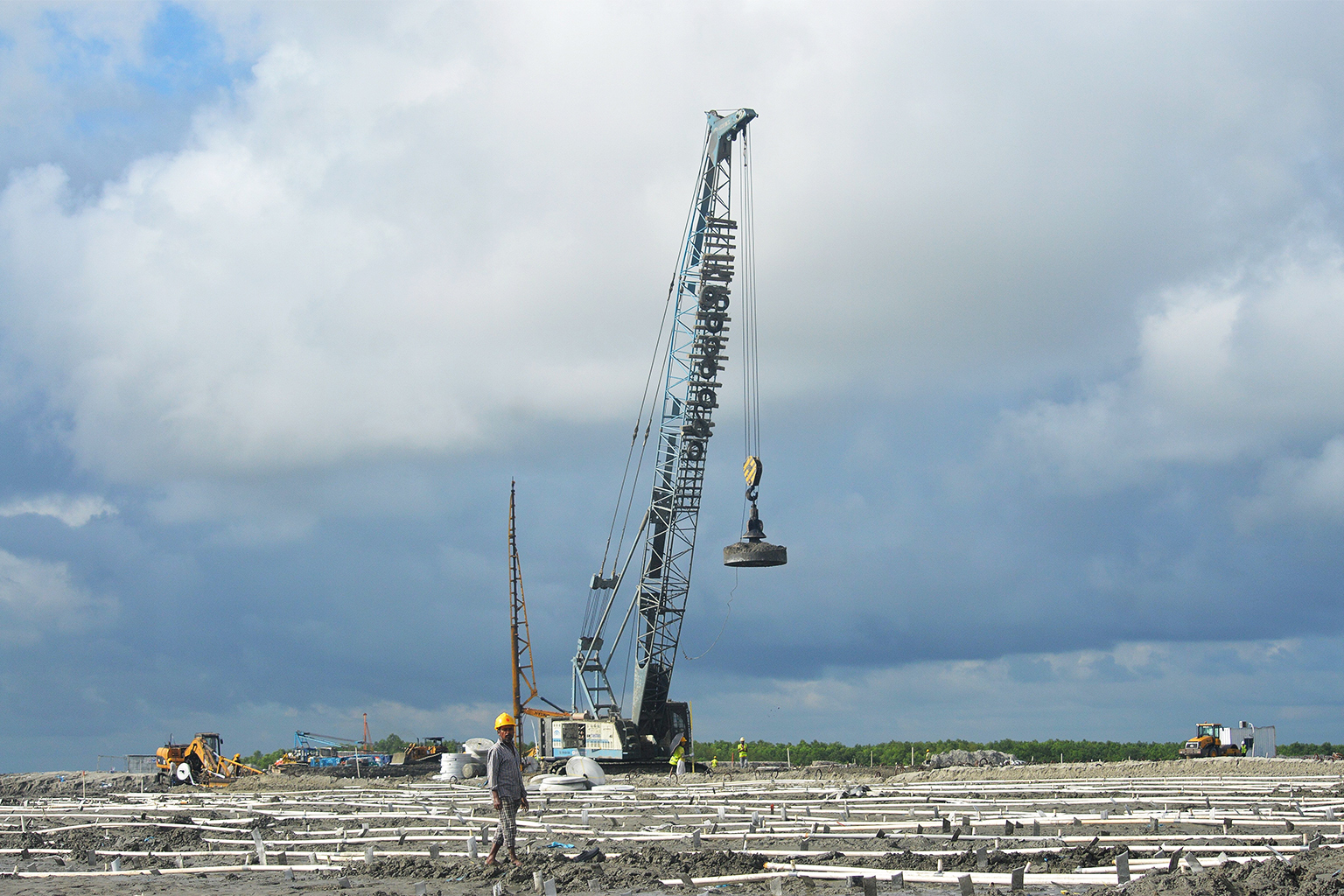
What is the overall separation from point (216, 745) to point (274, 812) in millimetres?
35603

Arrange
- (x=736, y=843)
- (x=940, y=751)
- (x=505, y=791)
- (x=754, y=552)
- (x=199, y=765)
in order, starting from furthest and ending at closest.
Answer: (x=940, y=751) < (x=199, y=765) < (x=754, y=552) < (x=736, y=843) < (x=505, y=791)

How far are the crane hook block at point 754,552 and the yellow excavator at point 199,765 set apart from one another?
99.0ft

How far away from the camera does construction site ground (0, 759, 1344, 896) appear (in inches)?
611

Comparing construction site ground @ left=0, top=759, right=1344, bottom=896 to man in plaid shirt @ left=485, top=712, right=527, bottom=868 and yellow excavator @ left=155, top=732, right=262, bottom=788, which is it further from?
yellow excavator @ left=155, top=732, right=262, bottom=788

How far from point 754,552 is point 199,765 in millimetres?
35483

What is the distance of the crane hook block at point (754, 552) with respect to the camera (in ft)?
150

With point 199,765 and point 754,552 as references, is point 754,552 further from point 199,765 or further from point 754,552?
point 199,765

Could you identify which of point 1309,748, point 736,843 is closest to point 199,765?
point 736,843

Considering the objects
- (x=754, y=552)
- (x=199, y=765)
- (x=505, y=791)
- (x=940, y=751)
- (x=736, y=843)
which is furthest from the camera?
(x=940, y=751)

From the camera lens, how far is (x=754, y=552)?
45.9 metres

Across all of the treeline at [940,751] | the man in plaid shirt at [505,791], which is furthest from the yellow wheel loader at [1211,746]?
the man in plaid shirt at [505,791]

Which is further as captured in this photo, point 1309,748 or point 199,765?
point 1309,748

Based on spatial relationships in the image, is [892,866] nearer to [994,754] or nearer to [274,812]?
[274,812]

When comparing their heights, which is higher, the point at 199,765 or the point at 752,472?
the point at 752,472
